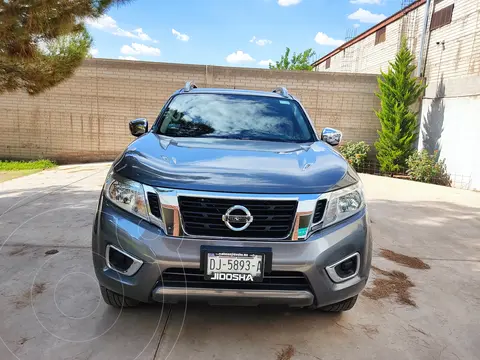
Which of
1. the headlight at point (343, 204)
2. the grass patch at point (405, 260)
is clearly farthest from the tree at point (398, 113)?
the headlight at point (343, 204)

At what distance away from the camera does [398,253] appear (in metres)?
3.67

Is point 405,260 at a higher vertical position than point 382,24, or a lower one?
lower

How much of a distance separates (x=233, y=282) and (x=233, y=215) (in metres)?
0.35

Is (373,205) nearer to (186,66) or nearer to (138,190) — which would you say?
(138,190)

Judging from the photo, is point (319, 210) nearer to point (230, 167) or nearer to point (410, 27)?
point (230, 167)

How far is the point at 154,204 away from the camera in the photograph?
73.8 inches

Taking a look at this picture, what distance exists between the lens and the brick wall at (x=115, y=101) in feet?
32.1

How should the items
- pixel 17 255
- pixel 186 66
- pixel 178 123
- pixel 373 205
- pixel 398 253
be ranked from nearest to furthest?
pixel 178 123, pixel 17 255, pixel 398 253, pixel 373 205, pixel 186 66

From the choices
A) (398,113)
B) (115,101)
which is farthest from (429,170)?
(115,101)

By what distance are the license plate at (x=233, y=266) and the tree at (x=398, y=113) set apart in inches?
339

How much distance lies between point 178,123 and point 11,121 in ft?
30.1

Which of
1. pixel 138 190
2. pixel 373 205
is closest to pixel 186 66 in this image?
pixel 373 205

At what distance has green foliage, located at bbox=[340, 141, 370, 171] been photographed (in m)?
9.88

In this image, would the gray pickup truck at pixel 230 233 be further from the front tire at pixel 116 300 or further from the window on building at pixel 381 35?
the window on building at pixel 381 35
